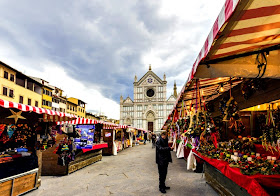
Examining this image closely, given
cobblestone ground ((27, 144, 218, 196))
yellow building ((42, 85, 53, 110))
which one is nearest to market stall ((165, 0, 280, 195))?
cobblestone ground ((27, 144, 218, 196))

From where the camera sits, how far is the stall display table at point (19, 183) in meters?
4.59

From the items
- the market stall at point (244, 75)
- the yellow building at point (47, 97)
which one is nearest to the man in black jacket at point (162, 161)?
the market stall at point (244, 75)

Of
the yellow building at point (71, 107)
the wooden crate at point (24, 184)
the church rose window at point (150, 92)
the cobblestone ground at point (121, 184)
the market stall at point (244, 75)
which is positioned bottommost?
the cobblestone ground at point (121, 184)

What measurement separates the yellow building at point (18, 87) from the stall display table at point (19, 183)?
2148 centimetres

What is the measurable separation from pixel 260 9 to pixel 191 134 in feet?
13.9

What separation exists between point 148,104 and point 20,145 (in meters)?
43.1

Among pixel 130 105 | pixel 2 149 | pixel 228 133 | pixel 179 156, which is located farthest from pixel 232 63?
pixel 130 105

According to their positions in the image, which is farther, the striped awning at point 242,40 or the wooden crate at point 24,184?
the wooden crate at point 24,184

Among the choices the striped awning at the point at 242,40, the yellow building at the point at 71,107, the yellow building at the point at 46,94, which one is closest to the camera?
the striped awning at the point at 242,40

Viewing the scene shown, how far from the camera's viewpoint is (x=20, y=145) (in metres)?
5.98

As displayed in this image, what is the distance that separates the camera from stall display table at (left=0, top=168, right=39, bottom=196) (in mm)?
4594

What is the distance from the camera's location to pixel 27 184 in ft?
17.6

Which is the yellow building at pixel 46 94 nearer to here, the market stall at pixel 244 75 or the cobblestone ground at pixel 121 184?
the cobblestone ground at pixel 121 184

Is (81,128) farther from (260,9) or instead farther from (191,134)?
(260,9)
